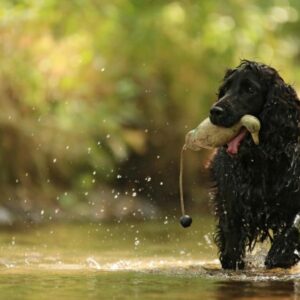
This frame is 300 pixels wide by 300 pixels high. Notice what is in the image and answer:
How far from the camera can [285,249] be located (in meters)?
7.37

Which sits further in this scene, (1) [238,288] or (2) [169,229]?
(2) [169,229]

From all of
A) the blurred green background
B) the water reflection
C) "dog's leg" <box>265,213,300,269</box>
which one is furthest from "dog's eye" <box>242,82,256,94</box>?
the blurred green background

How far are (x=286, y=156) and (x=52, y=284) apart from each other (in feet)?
6.45

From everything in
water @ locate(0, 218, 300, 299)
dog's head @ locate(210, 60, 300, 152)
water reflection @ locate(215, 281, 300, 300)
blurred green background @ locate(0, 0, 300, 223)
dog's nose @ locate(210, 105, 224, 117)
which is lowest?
water reflection @ locate(215, 281, 300, 300)

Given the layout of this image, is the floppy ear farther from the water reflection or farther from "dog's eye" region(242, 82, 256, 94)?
the water reflection

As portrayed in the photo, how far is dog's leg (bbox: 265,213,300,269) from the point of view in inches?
290

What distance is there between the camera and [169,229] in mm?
11820

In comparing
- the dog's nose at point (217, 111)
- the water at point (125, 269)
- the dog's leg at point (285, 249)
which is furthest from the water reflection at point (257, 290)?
the dog's nose at point (217, 111)

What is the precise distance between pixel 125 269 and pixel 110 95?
7.97m

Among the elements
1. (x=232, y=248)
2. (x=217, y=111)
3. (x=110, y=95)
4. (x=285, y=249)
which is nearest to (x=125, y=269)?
(x=232, y=248)

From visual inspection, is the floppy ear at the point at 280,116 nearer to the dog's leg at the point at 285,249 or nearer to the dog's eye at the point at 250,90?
the dog's eye at the point at 250,90

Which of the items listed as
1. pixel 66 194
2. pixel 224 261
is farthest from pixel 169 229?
pixel 224 261

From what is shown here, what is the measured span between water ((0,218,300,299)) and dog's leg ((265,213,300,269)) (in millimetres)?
85

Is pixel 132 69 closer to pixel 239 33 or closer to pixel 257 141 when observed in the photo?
pixel 239 33
